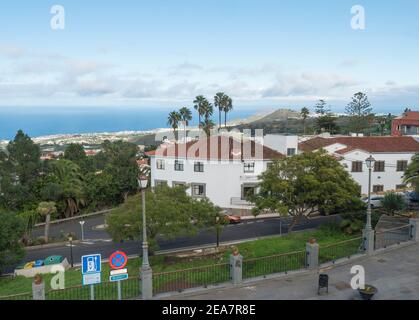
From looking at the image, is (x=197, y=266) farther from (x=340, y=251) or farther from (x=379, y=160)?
(x=379, y=160)

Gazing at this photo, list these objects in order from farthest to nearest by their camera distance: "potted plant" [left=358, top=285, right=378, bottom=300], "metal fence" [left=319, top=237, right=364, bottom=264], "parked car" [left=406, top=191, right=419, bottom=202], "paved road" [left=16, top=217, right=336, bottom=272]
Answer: "parked car" [left=406, top=191, right=419, bottom=202]
"paved road" [left=16, top=217, right=336, bottom=272]
"metal fence" [left=319, top=237, right=364, bottom=264]
"potted plant" [left=358, top=285, right=378, bottom=300]

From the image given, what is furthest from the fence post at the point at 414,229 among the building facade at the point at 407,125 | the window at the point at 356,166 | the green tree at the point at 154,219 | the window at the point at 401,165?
the building facade at the point at 407,125

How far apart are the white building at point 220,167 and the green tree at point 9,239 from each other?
17822 millimetres

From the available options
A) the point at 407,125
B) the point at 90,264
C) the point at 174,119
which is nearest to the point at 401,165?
the point at 407,125

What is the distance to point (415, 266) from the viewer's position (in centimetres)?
1859

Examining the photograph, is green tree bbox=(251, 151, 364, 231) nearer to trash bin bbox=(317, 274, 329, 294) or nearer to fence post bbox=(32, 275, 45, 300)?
trash bin bbox=(317, 274, 329, 294)

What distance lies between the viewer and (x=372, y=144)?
46312 millimetres

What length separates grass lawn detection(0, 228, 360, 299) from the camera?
18297 millimetres

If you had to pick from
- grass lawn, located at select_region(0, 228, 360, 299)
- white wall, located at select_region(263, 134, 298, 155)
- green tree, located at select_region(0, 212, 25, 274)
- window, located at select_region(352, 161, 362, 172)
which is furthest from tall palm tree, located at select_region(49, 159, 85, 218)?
window, located at select_region(352, 161, 362, 172)

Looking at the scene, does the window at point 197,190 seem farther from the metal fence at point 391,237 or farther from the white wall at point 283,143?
the metal fence at point 391,237

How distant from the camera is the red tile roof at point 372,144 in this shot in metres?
45.0

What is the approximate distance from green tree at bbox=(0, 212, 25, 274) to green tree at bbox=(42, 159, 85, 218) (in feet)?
61.3

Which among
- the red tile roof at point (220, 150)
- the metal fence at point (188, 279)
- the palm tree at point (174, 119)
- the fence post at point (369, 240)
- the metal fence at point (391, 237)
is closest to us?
the metal fence at point (188, 279)
